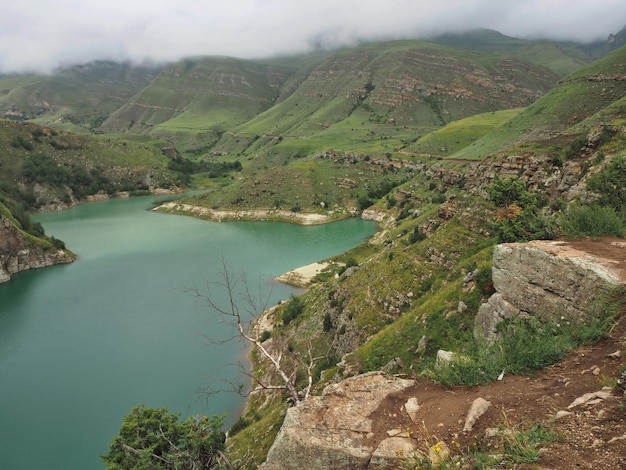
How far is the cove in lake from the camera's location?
2945 centimetres

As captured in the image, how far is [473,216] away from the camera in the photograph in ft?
91.9

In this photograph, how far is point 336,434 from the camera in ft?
24.7

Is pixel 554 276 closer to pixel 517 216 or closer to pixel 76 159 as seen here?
pixel 517 216

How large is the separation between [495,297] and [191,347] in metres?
33.2

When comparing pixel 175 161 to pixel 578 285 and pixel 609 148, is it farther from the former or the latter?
pixel 578 285

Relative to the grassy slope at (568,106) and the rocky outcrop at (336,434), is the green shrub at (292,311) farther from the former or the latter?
the grassy slope at (568,106)

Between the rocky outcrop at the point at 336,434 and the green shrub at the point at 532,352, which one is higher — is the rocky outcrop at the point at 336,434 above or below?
below

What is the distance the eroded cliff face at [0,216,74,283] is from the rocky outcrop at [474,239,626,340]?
73556 millimetres

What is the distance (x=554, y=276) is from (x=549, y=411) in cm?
431

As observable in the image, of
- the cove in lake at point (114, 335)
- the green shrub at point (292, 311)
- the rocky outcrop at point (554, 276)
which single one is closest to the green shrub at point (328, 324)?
the green shrub at point (292, 311)

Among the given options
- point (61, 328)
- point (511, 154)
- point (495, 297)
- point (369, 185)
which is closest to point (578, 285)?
point (495, 297)

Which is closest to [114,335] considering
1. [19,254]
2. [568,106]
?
[19,254]

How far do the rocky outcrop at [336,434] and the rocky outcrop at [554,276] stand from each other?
430 centimetres

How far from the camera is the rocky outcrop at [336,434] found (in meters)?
7.07
